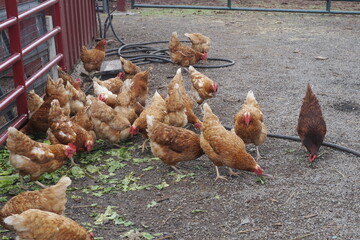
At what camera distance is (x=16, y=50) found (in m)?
6.44

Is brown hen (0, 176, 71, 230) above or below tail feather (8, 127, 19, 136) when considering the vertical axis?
below

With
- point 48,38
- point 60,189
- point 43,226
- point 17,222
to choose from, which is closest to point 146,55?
point 48,38

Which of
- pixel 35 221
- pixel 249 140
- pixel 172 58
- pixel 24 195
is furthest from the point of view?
pixel 172 58

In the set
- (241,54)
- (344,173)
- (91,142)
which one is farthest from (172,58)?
(344,173)

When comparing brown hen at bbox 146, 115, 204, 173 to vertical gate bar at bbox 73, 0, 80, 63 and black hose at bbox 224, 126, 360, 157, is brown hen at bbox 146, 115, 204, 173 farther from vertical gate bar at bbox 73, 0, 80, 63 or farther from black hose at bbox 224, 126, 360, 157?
vertical gate bar at bbox 73, 0, 80, 63

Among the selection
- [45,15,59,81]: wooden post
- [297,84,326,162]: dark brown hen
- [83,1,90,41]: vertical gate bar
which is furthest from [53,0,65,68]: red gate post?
[297,84,326,162]: dark brown hen

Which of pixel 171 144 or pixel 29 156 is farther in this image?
pixel 171 144

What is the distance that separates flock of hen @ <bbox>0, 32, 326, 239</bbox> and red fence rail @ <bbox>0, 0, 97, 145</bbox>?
0.94ft

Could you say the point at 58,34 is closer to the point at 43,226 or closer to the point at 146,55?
the point at 146,55

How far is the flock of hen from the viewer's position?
4.47 meters

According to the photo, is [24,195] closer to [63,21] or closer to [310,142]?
[310,142]

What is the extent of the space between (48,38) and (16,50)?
1.24 m

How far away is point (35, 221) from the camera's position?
3.96 meters

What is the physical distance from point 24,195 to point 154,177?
1624 mm
